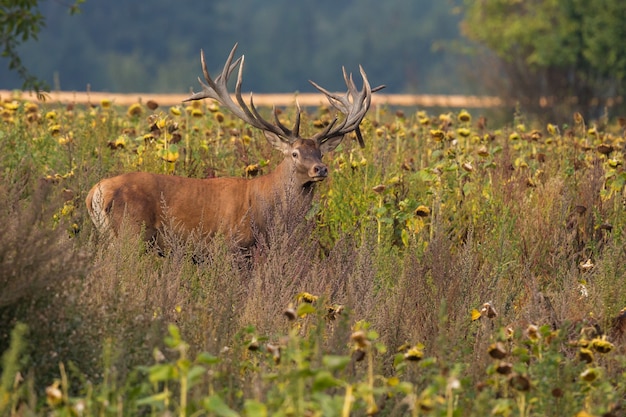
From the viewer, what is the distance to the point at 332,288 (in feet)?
22.2

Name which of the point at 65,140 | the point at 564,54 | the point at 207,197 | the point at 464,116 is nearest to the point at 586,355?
the point at 207,197

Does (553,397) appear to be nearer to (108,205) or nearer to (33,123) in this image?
(108,205)

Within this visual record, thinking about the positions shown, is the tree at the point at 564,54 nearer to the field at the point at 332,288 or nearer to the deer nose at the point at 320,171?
the field at the point at 332,288

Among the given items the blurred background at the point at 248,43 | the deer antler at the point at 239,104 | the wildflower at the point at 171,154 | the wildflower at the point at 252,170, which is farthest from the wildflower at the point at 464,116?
the blurred background at the point at 248,43

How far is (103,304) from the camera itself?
534cm

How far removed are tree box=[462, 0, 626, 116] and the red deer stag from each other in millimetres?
17491

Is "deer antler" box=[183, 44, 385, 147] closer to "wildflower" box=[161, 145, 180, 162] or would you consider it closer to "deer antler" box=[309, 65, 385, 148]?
"deer antler" box=[309, 65, 385, 148]

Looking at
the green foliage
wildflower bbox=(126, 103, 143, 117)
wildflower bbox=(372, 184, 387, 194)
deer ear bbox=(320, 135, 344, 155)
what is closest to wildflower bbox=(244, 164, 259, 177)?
deer ear bbox=(320, 135, 344, 155)

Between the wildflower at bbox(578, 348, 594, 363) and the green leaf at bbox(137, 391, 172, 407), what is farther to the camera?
the wildflower at bbox(578, 348, 594, 363)

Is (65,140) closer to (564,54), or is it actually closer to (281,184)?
(281,184)

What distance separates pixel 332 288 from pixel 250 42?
70376mm

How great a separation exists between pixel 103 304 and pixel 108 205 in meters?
2.78

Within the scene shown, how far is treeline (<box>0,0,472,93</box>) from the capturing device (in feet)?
233

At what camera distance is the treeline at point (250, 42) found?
2790 inches
